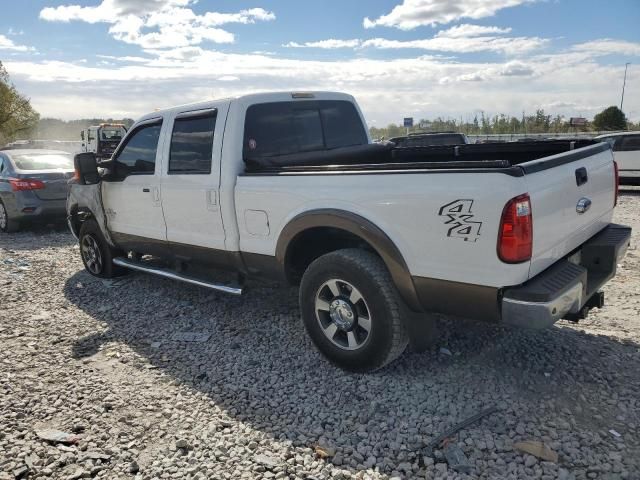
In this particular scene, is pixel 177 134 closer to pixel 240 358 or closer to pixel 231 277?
pixel 231 277

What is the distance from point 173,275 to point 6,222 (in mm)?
6219

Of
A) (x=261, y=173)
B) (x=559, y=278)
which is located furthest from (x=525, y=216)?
(x=261, y=173)

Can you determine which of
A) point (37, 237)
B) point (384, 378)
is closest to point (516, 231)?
point (384, 378)

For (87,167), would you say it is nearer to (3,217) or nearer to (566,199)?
(566,199)

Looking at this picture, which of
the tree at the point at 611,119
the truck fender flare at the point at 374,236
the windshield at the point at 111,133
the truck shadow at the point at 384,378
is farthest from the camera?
the tree at the point at 611,119

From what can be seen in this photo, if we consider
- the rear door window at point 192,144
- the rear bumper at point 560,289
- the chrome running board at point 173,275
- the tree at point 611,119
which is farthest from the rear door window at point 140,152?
the tree at point 611,119

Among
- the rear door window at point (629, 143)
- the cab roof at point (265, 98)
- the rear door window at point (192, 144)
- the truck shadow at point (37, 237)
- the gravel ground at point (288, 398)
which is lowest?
the truck shadow at point (37, 237)

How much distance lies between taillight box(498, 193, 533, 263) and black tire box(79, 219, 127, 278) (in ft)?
15.8

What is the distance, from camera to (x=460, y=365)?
3744 millimetres

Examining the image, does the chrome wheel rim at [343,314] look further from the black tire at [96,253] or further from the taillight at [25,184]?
the taillight at [25,184]

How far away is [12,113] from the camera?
116 feet

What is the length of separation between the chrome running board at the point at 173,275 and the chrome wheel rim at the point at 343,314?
94cm

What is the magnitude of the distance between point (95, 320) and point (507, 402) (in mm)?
3851

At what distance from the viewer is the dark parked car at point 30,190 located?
9086 millimetres
